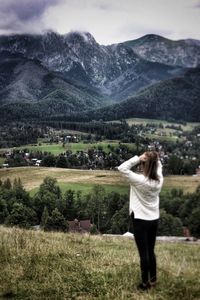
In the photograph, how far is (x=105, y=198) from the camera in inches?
4390

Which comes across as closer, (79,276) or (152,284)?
(152,284)

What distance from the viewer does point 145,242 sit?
29.5 feet

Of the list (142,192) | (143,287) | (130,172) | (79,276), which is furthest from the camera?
(79,276)

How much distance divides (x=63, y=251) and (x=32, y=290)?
2588mm

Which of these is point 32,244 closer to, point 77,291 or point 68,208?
point 77,291

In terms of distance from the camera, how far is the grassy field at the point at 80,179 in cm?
14700

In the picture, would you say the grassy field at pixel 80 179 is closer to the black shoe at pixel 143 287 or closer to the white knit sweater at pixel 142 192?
the black shoe at pixel 143 287

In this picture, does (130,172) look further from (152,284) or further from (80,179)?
(80,179)

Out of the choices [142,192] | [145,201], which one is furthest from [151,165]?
[145,201]

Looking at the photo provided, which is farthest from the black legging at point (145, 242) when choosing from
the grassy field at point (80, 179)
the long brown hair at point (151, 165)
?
the grassy field at point (80, 179)

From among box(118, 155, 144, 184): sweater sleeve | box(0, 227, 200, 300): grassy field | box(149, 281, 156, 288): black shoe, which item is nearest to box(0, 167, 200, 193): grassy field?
box(0, 227, 200, 300): grassy field

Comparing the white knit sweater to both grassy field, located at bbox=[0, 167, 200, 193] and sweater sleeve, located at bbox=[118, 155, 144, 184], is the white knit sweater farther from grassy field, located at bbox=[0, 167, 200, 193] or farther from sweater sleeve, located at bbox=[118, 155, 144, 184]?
grassy field, located at bbox=[0, 167, 200, 193]

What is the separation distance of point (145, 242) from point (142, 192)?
968 millimetres

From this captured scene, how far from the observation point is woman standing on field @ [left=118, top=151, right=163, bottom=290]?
8.84 metres
